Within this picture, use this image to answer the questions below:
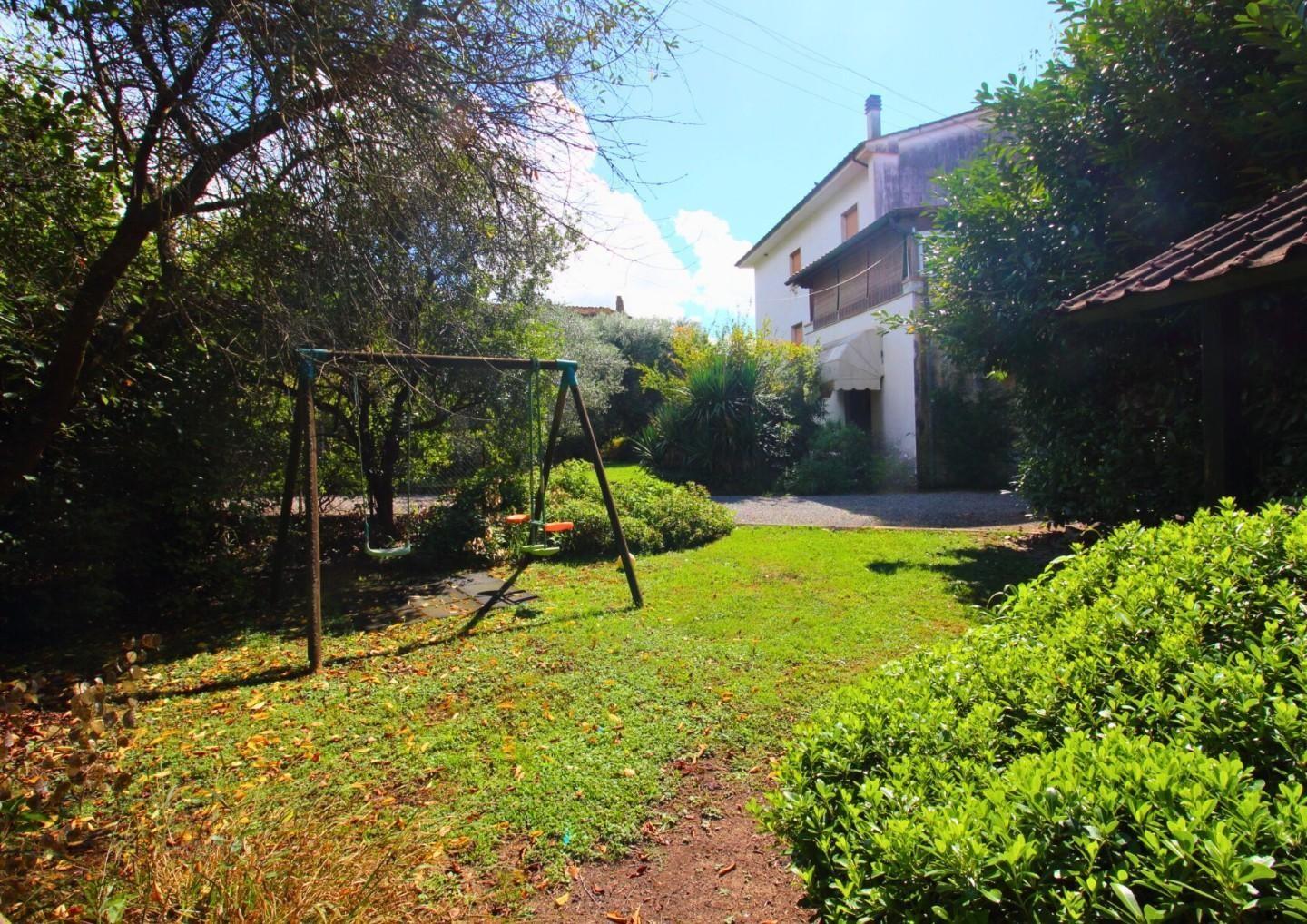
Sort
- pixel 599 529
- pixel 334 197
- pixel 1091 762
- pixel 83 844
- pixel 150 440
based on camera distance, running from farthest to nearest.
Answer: pixel 599 529 → pixel 150 440 → pixel 334 197 → pixel 83 844 → pixel 1091 762

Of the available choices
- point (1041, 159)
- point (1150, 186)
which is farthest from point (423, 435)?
point (1150, 186)

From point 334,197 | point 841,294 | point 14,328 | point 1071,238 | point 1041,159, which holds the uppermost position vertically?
point 841,294

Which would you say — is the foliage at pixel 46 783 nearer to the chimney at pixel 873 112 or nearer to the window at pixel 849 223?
the window at pixel 849 223

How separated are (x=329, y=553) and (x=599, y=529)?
354 centimetres

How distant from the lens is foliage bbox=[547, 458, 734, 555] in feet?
31.1

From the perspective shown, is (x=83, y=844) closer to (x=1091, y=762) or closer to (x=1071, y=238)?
(x=1091, y=762)

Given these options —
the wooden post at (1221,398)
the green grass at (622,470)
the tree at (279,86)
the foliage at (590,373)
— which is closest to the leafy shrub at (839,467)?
the green grass at (622,470)

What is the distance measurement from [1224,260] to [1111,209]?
9.36ft

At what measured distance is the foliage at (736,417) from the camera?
55.5ft

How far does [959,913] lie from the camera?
1.16 meters

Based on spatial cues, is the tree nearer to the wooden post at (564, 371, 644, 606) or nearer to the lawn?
the lawn

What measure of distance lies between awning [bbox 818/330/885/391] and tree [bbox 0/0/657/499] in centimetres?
1448

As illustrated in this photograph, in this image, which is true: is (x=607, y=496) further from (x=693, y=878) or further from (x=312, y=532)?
(x=693, y=878)

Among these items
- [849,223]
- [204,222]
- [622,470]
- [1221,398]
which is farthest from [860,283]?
[204,222]
